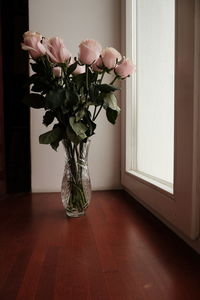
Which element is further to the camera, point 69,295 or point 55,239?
point 55,239

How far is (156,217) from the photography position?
2.46ft

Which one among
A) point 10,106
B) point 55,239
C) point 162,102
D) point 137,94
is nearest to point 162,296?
point 55,239

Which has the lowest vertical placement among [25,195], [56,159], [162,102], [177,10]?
[25,195]

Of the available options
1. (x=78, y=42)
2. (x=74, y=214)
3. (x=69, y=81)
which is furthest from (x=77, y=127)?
(x=78, y=42)

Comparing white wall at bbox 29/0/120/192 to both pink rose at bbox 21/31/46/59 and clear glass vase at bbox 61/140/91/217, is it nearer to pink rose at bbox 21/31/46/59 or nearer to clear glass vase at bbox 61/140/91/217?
clear glass vase at bbox 61/140/91/217

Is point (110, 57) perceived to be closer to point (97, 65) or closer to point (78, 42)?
point (97, 65)

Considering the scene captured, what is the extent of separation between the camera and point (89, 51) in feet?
2.16

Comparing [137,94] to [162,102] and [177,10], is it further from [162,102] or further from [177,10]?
[177,10]

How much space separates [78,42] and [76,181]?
653 mm

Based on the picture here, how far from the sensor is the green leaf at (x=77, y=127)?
687 millimetres

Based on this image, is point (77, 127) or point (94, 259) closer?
point (94, 259)

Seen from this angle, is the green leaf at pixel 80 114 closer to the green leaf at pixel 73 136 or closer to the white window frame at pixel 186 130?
the green leaf at pixel 73 136

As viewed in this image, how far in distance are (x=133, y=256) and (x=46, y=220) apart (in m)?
0.33

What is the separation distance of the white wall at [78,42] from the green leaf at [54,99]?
1.52 ft
